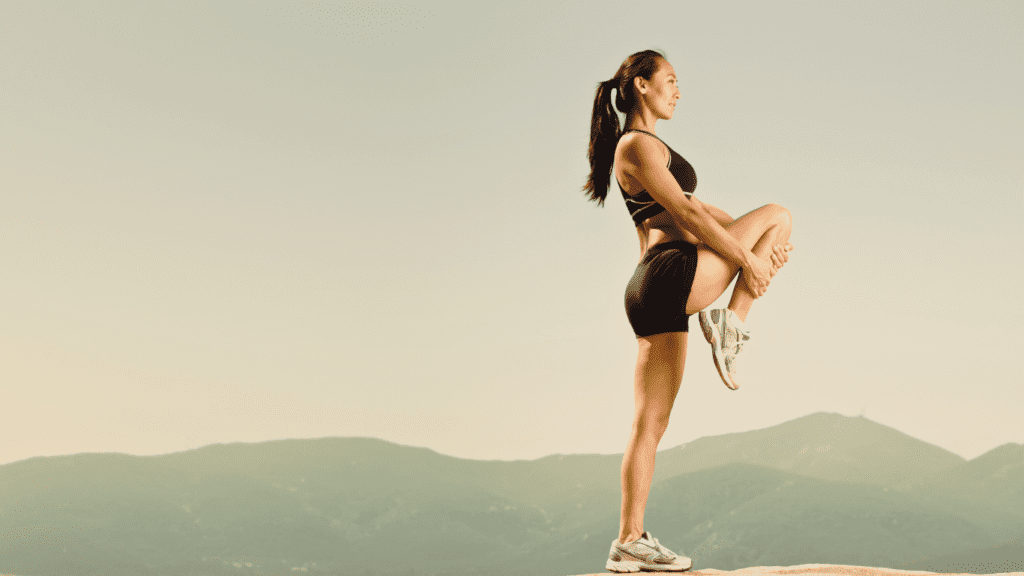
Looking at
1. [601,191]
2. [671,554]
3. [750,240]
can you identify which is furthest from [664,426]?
[601,191]

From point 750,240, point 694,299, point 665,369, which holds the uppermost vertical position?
point 750,240

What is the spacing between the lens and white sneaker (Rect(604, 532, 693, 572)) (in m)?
3.77

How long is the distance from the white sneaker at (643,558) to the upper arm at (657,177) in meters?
1.60

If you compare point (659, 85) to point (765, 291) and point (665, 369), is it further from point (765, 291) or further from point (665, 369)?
point (665, 369)

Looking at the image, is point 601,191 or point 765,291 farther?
point 601,191

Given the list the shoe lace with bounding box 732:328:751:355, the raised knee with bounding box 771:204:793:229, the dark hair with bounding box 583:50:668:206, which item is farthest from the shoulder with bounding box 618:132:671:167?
the shoe lace with bounding box 732:328:751:355

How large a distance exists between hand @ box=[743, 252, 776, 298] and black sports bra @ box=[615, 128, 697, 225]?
0.48 meters

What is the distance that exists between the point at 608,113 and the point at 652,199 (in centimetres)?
58

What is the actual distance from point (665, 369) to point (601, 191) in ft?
3.48

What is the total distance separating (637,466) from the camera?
12.5 feet

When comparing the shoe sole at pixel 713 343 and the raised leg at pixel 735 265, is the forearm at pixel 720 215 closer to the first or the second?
the raised leg at pixel 735 265

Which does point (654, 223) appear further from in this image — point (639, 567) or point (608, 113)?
point (639, 567)

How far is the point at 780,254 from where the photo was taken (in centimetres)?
393

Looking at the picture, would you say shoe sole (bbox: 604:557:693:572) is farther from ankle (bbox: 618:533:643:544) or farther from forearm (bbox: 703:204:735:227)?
forearm (bbox: 703:204:735:227)
